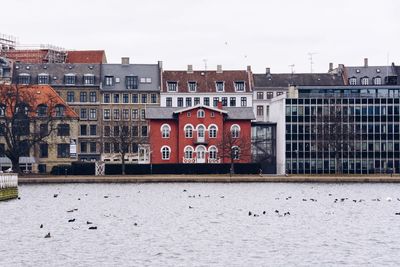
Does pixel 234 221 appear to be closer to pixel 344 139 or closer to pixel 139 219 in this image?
pixel 139 219

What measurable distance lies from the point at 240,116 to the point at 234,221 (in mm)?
79249

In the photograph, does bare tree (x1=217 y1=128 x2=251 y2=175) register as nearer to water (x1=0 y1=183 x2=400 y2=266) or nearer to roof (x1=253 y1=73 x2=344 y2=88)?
roof (x1=253 y1=73 x2=344 y2=88)

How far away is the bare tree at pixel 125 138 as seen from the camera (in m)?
142

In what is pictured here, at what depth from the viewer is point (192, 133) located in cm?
14212

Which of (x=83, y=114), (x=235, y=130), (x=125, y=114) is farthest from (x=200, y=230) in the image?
(x=125, y=114)

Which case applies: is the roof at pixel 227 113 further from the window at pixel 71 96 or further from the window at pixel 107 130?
the window at pixel 71 96

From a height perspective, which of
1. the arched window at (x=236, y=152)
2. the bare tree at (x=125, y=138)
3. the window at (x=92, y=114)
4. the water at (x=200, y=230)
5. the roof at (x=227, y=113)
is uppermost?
the window at (x=92, y=114)

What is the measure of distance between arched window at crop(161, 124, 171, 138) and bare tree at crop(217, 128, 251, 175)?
695 cm

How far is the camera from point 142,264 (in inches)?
1748

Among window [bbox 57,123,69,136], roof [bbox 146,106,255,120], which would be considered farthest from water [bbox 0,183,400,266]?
window [bbox 57,123,69,136]

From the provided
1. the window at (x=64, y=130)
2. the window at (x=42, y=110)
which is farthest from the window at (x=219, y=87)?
the window at (x=42, y=110)

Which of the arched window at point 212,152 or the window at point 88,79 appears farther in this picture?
the window at point 88,79

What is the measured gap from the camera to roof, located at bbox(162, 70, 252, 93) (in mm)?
162750

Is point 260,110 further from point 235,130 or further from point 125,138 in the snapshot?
point 125,138
